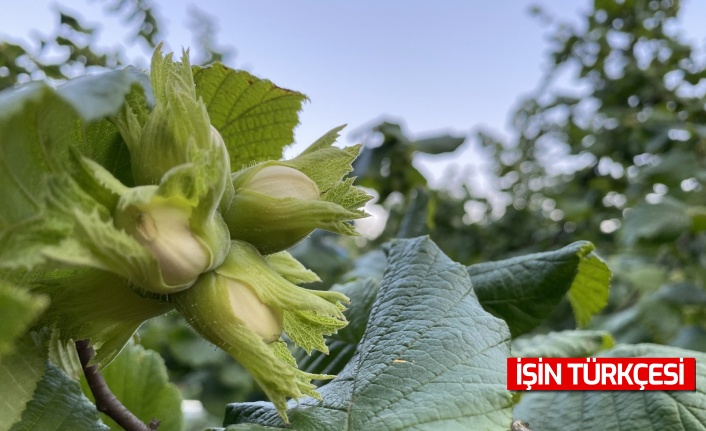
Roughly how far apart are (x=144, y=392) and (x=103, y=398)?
0.18 metres

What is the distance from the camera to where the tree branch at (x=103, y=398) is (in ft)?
1.91

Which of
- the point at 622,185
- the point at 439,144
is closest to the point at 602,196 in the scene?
the point at 622,185

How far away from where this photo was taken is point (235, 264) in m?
0.51

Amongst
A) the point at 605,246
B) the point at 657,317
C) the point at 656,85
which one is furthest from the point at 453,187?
the point at 657,317

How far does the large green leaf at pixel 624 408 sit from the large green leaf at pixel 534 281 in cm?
11

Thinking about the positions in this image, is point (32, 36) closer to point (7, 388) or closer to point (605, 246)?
point (7, 388)

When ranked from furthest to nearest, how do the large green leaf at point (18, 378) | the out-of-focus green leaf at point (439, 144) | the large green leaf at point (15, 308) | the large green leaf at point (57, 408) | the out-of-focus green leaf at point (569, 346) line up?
the out-of-focus green leaf at point (439, 144)
the out-of-focus green leaf at point (569, 346)
the large green leaf at point (57, 408)
the large green leaf at point (18, 378)
the large green leaf at point (15, 308)

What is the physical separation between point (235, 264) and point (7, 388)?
0.18m

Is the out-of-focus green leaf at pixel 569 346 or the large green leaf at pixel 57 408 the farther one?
the out-of-focus green leaf at pixel 569 346

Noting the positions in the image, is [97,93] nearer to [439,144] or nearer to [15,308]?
[15,308]

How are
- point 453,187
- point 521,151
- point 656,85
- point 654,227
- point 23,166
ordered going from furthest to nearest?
1. point 453,187
2. point 521,151
3. point 656,85
4. point 654,227
5. point 23,166

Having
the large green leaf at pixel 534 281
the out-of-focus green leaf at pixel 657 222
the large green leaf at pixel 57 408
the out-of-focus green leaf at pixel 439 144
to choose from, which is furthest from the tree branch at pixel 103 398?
the out-of-focus green leaf at pixel 657 222

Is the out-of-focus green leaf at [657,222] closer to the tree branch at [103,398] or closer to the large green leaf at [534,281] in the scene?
the large green leaf at [534,281]

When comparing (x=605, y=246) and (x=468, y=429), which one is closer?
(x=468, y=429)
